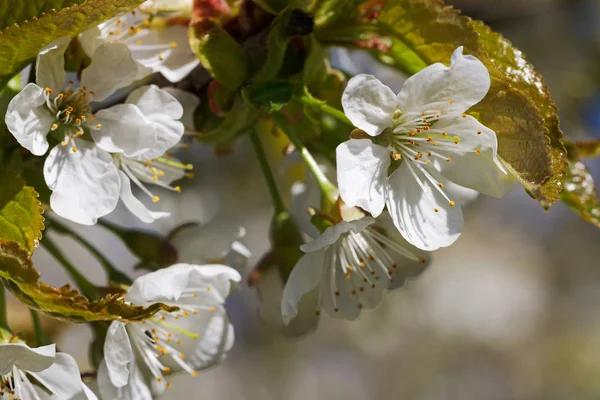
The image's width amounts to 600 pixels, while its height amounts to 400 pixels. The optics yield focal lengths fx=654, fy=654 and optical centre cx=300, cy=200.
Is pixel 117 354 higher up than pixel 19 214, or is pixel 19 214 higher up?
pixel 19 214

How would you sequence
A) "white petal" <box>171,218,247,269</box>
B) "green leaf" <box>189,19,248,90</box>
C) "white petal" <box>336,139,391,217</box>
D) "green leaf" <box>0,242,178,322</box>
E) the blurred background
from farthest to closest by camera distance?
the blurred background, "white petal" <box>171,218,247,269</box>, "green leaf" <box>189,19,248,90</box>, "white petal" <box>336,139,391,217</box>, "green leaf" <box>0,242,178,322</box>

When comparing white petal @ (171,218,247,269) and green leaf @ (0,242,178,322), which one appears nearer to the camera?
green leaf @ (0,242,178,322)

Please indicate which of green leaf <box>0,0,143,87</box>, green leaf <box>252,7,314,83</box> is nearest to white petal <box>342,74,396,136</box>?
green leaf <box>252,7,314,83</box>

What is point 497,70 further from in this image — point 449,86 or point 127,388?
point 127,388

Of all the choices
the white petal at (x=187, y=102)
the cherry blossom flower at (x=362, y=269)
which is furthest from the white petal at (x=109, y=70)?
the cherry blossom flower at (x=362, y=269)

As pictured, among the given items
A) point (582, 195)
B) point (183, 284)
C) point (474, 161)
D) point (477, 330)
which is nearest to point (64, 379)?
point (183, 284)

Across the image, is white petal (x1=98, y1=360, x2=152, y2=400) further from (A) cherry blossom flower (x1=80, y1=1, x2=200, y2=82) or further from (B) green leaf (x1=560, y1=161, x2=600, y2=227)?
(B) green leaf (x1=560, y1=161, x2=600, y2=227)

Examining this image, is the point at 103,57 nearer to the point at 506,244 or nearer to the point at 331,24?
the point at 331,24
